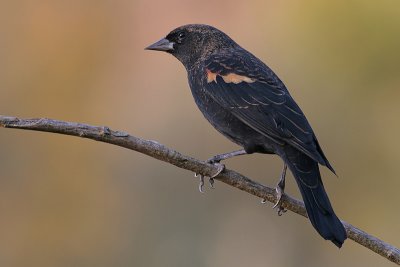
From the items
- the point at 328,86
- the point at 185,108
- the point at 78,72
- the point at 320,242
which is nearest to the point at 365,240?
the point at 320,242

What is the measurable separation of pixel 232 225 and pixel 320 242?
31.8 inches

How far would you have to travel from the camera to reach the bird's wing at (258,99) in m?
5.06

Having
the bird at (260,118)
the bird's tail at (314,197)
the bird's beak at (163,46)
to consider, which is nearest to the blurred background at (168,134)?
the bird's beak at (163,46)

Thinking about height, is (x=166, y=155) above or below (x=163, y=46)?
below

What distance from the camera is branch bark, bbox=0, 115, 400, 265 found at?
4199mm

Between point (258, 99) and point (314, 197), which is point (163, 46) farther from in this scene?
point (314, 197)

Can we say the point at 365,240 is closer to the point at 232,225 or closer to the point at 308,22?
the point at 232,225

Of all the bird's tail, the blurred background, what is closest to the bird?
the bird's tail

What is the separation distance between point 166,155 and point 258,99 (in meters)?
1.06

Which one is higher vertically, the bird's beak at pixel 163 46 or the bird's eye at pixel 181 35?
the bird's eye at pixel 181 35

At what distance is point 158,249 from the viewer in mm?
7473

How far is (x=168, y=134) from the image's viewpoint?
326 inches

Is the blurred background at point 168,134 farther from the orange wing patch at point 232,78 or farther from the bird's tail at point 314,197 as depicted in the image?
the bird's tail at point 314,197

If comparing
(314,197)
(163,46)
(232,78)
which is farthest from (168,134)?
(314,197)
